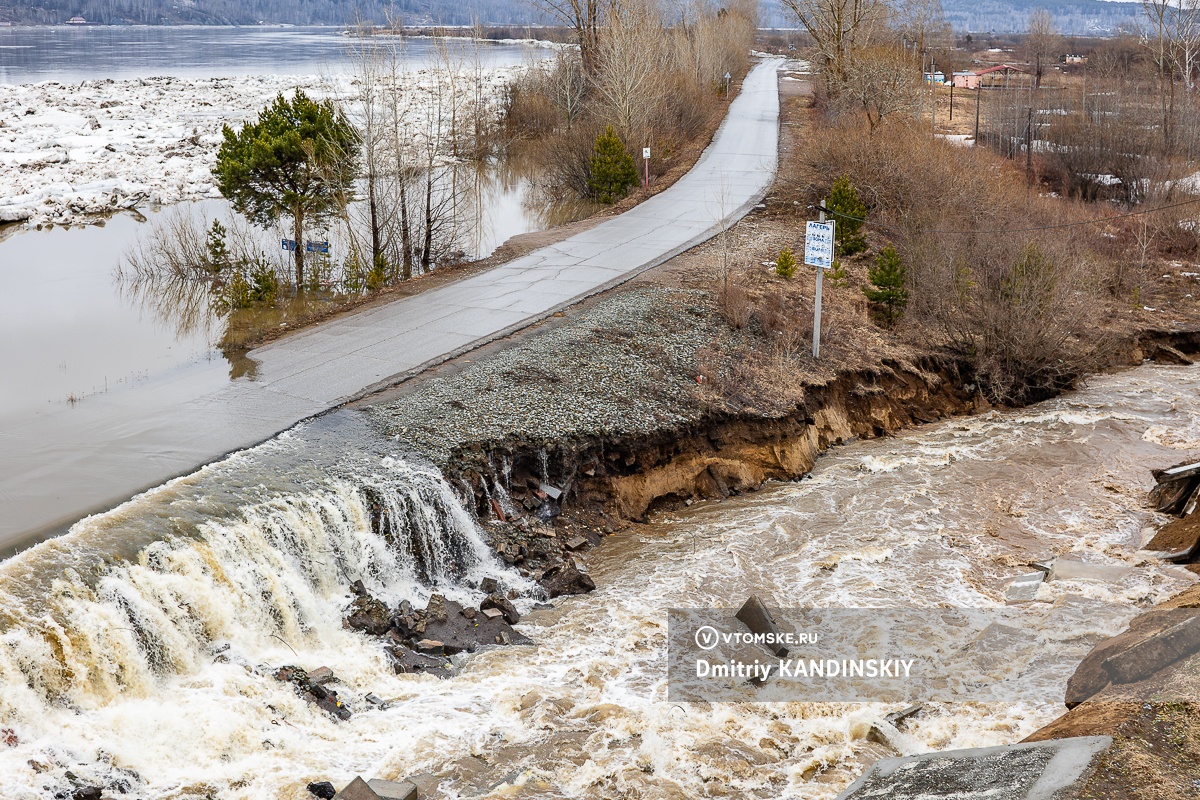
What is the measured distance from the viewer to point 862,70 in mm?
31828

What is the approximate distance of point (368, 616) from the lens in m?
10.5

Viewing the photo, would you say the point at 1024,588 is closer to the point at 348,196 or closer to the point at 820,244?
the point at 820,244

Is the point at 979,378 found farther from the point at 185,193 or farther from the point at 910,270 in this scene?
the point at 185,193

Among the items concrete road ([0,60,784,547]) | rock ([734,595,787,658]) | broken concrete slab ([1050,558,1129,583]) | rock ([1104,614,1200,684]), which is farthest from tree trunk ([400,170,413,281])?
rock ([1104,614,1200,684])

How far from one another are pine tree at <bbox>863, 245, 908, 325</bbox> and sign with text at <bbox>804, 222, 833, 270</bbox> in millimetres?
4148

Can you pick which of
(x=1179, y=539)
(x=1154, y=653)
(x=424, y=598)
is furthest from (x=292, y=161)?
(x=1154, y=653)

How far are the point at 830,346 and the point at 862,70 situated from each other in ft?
57.5

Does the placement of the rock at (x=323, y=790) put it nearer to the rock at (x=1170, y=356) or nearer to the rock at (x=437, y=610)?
the rock at (x=437, y=610)

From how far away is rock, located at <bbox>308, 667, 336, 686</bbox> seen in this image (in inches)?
369

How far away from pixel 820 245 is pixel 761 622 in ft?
24.2

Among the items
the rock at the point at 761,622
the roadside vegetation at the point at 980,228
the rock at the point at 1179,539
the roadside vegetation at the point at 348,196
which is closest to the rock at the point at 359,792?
the rock at the point at 761,622

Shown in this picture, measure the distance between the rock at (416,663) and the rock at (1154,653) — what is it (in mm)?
6239

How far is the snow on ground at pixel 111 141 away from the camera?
106 ft

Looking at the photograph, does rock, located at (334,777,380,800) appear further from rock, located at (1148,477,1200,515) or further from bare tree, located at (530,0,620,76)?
bare tree, located at (530,0,620,76)
